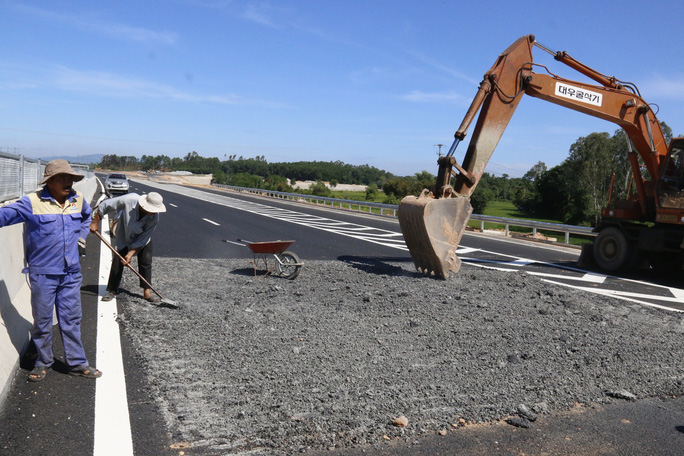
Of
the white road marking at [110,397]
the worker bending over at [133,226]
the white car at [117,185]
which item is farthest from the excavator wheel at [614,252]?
the white car at [117,185]

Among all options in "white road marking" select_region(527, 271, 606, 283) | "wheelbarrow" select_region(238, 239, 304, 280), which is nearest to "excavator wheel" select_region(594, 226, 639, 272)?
"white road marking" select_region(527, 271, 606, 283)

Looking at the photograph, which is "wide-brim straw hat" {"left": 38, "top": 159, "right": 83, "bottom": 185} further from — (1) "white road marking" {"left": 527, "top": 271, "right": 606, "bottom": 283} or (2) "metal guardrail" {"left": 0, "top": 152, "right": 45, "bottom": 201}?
(1) "white road marking" {"left": 527, "top": 271, "right": 606, "bottom": 283}

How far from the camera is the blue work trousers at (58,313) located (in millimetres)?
4773

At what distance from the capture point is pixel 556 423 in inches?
173

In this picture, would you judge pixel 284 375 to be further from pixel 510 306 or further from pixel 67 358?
pixel 510 306

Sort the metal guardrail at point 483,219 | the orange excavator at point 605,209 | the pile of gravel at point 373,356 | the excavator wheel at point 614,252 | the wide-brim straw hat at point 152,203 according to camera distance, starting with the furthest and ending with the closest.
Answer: the metal guardrail at point 483,219
the excavator wheel at point 614,252
the orange excavator at point 605,209
the wide-brim straw hat at point 152,203
the pile of gravel at point 373,356

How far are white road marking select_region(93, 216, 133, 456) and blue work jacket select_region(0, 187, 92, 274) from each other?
989mm

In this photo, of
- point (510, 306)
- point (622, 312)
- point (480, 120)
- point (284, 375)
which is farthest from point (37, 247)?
point (480, 120)

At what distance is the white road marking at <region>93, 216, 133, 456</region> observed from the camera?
3729 millimetres

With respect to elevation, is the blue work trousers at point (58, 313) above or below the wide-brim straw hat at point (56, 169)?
below

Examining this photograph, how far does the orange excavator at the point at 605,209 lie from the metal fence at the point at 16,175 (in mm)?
7334

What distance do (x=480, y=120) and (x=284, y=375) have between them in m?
7.42

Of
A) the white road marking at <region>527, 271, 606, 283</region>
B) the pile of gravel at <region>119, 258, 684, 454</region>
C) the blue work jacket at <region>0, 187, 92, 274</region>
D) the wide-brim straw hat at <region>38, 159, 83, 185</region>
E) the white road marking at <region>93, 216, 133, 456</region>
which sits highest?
the wide-brim straw hat at <region>38, 159, 83, 185</region>

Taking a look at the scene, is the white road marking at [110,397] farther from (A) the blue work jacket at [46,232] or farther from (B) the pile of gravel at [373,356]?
(A) the blue work jacket at [46,232]
